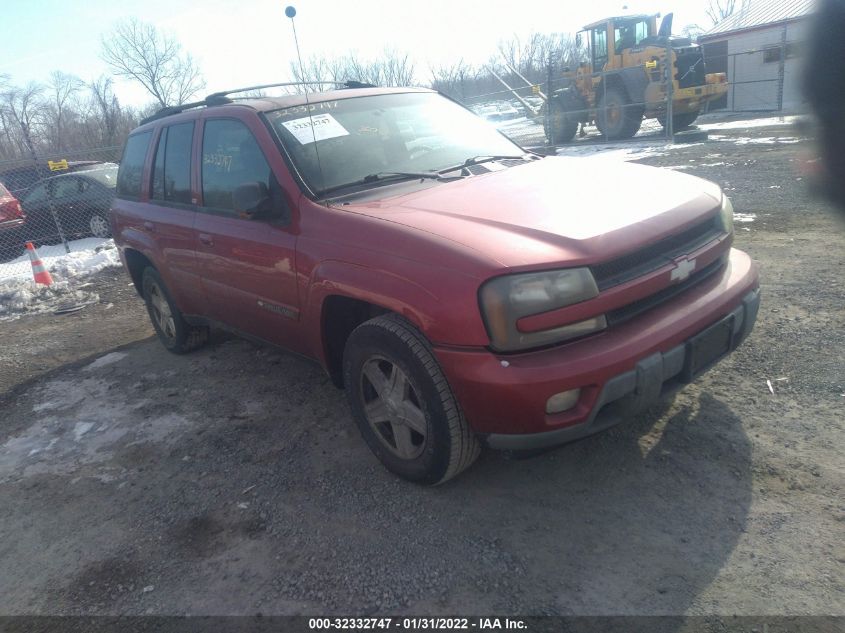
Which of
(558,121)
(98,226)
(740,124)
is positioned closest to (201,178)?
(98,226)

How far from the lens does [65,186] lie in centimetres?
1148

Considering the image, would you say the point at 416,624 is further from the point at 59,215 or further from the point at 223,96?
the point at 59,215

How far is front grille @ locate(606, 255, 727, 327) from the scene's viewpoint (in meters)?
2.51

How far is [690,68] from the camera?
55.0 feet

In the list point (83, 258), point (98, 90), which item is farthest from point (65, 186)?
point (98, 90)

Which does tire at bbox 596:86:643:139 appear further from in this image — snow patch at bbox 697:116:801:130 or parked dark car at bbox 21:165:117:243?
parked dark car at bbox 21:165:117:243

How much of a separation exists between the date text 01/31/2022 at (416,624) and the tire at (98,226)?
35.8 feet

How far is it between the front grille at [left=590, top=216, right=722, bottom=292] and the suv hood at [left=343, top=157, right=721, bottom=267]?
0.05 meters

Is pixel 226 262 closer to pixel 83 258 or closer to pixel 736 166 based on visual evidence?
pixel 83 258

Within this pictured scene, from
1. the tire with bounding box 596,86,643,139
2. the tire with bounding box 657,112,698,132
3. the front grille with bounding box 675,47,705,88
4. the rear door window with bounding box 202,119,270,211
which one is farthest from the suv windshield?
the tire with bounding box 657,112,698,132

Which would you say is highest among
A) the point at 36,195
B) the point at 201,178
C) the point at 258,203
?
the point at 201,178

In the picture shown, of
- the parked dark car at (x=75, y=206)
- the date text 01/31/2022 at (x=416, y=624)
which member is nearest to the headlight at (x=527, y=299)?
the date text 01/31/2022 at (x=416, y=624)

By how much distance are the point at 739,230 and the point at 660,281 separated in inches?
181

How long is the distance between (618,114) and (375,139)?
51.1ft
